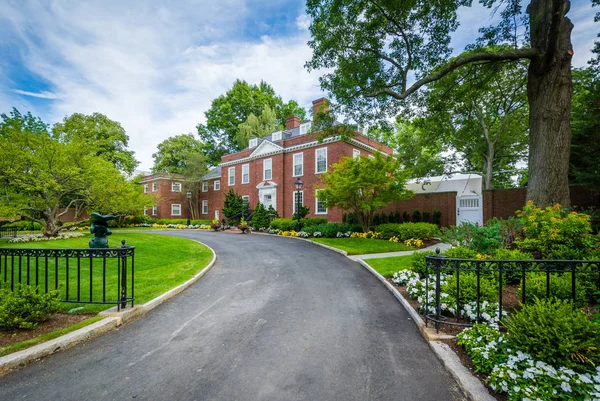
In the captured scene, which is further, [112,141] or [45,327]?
[112,141]

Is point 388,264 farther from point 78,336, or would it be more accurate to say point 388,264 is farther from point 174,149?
point 174,149

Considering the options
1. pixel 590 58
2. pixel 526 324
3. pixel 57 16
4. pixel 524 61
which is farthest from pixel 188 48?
pixel 590 58

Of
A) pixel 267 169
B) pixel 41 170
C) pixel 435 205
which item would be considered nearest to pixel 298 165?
pixel 267 169

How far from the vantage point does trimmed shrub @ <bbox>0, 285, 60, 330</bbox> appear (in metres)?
3.64

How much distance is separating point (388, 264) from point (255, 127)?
3166cm

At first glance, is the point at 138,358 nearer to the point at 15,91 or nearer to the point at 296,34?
the point at 296,34

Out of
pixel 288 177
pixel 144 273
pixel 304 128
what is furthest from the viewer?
pixel 288 177

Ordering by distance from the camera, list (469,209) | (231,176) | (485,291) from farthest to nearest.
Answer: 1. (231,176)
2. (469,209)
3. (485,291)

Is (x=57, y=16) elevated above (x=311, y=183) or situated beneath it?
elevated above

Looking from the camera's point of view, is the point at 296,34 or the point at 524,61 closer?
the point at 296,34

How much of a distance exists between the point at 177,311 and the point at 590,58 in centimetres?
1839

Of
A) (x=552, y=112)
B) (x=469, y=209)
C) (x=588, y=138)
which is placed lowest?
(x=469, y=209)

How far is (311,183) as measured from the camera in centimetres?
2261

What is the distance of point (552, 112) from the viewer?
7.21 m
